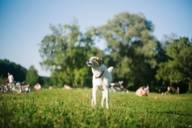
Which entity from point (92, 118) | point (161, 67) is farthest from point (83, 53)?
point (92, 118)

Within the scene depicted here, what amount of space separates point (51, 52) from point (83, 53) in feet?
23.2

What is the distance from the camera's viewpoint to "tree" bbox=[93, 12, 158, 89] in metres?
58.1

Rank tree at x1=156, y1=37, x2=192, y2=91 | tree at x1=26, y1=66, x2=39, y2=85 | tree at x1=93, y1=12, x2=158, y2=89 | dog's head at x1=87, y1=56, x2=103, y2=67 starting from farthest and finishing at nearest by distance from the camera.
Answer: tree at x1=26, y1=66, x2=39, y2=85 < tree at x1=93, y1=12, x2=158, y2=89 < tree at x1=156, y1=37, x2=192, y2=91 < dog's head at x1=87, y1=56, x2=103, y2=67

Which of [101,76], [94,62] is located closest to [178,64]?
[101,76]

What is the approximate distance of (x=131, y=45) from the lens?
59688 mm

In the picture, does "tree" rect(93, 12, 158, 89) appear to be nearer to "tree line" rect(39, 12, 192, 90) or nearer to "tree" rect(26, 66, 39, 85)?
"tree line" rect(39, 12, 192, 90)

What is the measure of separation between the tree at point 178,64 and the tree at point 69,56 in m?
13.6

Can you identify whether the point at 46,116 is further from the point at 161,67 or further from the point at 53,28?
the point at 53,28

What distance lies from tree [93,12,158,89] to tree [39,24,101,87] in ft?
19.7

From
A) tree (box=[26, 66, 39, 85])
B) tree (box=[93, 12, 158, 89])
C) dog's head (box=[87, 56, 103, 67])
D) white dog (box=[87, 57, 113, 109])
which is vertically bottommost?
white dog (box=[87, 57, 113, 109])

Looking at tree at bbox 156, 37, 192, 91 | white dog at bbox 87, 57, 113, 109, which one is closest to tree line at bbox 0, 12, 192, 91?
tree at bbox 156, 37, 192, 91

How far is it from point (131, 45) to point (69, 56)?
13017 mm

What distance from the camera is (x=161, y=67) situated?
2394 inches

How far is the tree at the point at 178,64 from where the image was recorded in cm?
5661
